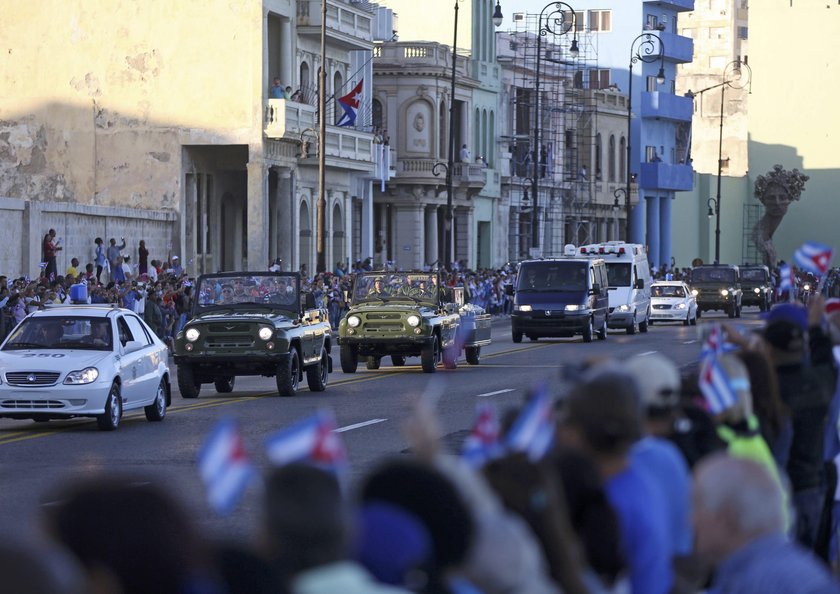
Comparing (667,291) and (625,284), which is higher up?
(625,284)

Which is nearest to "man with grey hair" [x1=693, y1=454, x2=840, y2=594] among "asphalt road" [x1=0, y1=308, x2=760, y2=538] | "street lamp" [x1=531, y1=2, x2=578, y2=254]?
"asphalt road" [x1=0, y1=308, x2=760, y2=538]

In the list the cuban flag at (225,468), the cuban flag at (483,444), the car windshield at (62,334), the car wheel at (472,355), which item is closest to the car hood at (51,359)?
the car windshield at (62,334)

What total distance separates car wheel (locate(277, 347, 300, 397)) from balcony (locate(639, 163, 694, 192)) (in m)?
74.5

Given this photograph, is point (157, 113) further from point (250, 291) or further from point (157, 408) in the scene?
point (157, 408)

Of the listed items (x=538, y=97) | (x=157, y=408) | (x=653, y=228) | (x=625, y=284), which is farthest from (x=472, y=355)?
(x=653, y=228)

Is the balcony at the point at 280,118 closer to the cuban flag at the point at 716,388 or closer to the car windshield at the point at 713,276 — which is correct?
the car windshield at the point at 713,276

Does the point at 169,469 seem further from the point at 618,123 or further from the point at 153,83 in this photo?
the point at 618,123

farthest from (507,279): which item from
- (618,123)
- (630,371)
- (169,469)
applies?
(630,371)

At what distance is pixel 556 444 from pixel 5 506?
9475mm

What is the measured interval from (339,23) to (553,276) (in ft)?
57.4

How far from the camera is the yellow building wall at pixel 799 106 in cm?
11081

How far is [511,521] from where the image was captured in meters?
4.91

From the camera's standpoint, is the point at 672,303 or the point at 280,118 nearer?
the point at 280,118

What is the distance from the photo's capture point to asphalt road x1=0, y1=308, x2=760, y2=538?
15.2m
